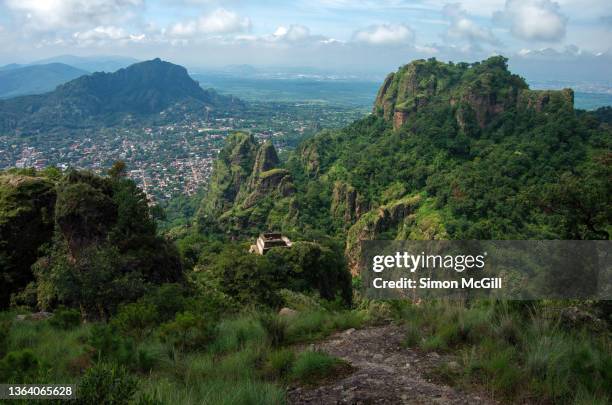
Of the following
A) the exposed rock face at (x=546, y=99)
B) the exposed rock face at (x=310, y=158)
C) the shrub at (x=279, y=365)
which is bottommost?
the exposed rock face at (x=310, y=158)

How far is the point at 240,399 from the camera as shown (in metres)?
3.55

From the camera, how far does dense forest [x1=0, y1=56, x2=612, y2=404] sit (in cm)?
413

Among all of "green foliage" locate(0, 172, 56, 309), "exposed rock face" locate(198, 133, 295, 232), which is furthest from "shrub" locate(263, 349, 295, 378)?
"exposed rock face" locate(198, 133, 295, 232)

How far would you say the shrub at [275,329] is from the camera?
573cm

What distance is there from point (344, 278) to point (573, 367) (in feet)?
72.4

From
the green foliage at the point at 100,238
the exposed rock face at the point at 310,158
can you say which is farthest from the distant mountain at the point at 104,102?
the green foliage at the point at 100,238

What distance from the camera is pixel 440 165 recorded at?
1665 inches

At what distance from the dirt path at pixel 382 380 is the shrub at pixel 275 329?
0.50 metres

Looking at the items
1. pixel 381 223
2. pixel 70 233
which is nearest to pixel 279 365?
pixel 70 233

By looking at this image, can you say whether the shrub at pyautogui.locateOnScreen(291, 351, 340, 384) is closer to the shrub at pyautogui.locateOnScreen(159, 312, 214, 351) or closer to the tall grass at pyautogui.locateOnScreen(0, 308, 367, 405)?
the tall grass at pyautogui.locateOnScreen(0, 308, 367, 405)

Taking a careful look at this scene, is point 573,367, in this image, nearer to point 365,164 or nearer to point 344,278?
point 344,278

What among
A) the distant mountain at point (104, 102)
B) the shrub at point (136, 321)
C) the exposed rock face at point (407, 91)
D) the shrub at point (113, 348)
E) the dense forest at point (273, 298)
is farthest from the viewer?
the distant mountain at point (104, 102)

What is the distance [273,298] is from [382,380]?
13.2 meters

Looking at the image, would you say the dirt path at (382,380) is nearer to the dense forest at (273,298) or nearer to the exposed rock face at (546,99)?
the dense forest at (273,298)
